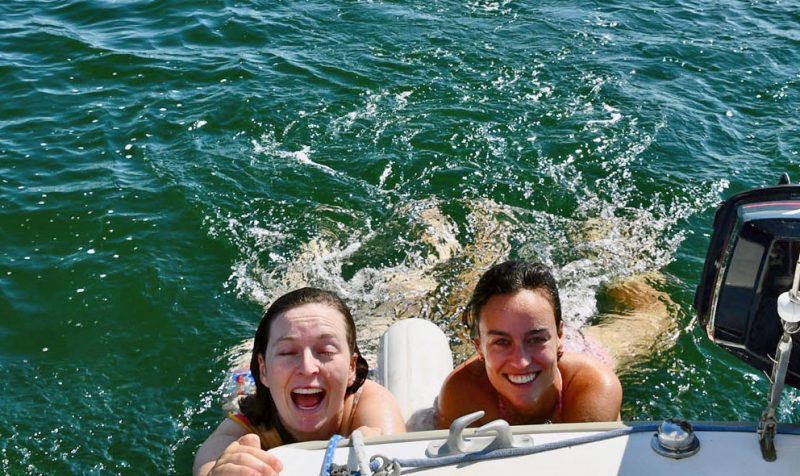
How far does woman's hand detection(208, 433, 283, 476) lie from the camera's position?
2639 millimetres

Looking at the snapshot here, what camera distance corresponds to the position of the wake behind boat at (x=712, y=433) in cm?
232

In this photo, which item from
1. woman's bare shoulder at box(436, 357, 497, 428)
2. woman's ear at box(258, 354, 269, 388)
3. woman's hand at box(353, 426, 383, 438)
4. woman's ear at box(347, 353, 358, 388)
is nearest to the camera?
woman's hand at box(353, 426, 383, 438)

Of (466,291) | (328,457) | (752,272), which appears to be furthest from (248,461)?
(466,291)

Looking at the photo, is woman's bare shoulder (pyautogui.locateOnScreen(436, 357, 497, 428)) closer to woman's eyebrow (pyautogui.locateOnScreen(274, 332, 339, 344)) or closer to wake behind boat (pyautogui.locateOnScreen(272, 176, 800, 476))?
woman's eyebrow (pyautogui.locateOnScreen(274, 332, 339, 344))

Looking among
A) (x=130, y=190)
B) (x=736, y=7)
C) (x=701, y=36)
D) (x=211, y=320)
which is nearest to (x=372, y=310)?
(x=211, y=320)

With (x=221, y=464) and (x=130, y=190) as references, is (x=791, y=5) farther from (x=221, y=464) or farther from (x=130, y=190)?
(x=221, y=464)

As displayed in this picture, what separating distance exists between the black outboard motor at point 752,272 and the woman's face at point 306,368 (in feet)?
4.56

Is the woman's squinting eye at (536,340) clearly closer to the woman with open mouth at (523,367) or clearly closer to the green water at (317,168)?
the woman with open mouth at (523,367)

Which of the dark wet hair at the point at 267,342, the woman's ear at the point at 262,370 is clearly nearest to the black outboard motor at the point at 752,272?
the dark wet hair at the point at 267,342

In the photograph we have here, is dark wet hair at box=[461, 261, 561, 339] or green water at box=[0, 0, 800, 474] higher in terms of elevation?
dark wet hair at box=[461, 261, 561, 339]

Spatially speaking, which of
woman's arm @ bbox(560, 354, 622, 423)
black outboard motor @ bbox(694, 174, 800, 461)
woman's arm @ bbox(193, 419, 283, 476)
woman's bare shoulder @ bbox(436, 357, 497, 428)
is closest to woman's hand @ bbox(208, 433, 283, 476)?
woman's arm @ bbox(193, 419, 283, 476)

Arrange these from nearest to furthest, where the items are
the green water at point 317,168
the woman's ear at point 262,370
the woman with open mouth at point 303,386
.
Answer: the woman with open mouth at point 303,386 → the woman's ear at point 262,370 → the green water at point 317,168

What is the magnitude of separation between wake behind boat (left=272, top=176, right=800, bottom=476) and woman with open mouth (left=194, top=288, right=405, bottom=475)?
570 mm

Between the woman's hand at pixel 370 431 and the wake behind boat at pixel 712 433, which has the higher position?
the wake behind boat at pixel 712 433
